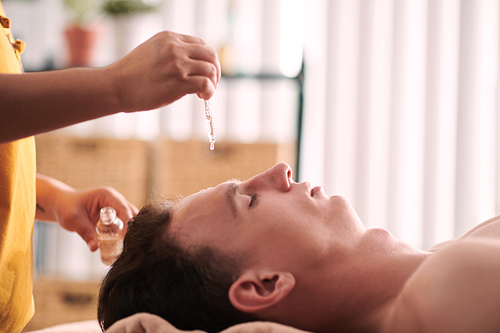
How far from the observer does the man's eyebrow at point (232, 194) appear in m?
0.88

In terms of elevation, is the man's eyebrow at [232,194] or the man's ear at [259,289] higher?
the man's eyebrow at [232,194]

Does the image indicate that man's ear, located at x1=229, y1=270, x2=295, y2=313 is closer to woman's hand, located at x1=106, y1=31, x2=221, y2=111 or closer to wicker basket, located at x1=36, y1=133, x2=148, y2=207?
woman's hand, located at x1=106, y1=31, x2=221, y2=111

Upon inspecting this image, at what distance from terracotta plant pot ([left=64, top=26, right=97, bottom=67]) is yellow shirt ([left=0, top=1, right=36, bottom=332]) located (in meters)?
1.45

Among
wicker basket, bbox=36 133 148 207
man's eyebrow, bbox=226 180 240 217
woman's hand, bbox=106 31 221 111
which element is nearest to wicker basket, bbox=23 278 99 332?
wicker basket, bbox=36 133 148 207

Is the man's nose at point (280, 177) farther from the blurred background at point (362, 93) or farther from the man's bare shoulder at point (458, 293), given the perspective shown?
the blurred background at point (362, 93)

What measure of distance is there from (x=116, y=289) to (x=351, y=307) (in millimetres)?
442

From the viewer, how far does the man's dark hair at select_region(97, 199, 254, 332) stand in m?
0.80

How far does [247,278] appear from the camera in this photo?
2.64ft

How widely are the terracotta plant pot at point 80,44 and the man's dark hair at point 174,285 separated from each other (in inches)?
70.5

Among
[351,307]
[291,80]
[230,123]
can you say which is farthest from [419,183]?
[351,307]

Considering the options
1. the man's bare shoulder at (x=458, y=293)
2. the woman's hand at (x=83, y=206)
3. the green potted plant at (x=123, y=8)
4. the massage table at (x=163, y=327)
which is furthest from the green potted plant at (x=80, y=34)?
the man's bare shoulder at (x=458, y=293)

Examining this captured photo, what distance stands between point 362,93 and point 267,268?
1.85 meters

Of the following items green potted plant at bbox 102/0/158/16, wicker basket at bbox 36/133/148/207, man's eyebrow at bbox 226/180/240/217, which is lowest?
wicker basket at bbox 36/133/148/207

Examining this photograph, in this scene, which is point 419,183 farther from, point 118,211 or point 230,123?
point 118,211
